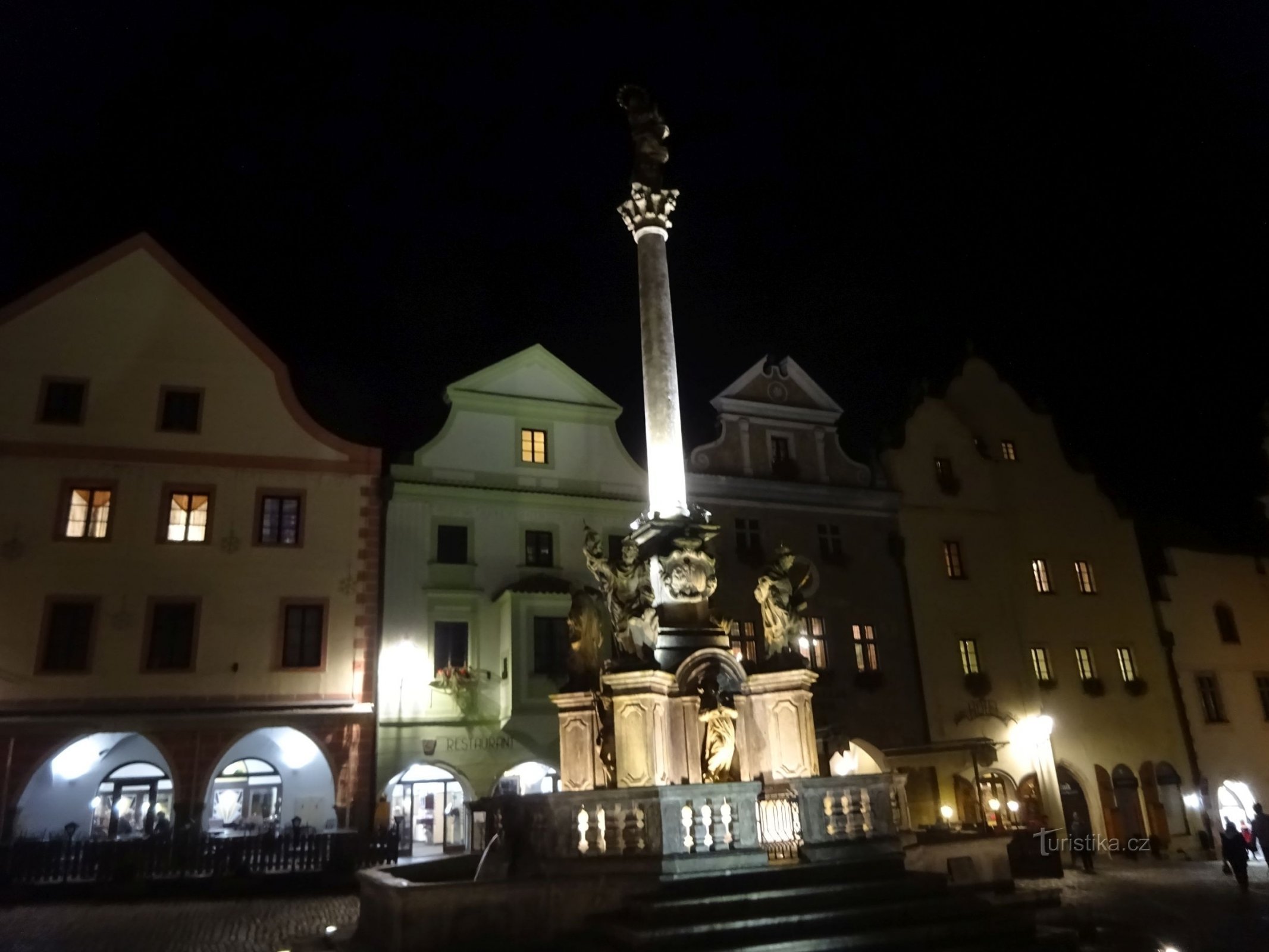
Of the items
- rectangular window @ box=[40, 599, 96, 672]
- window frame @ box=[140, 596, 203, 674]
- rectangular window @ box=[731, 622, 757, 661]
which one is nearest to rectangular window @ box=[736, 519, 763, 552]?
rectangular window @ box=[731, 622, 757, 661]

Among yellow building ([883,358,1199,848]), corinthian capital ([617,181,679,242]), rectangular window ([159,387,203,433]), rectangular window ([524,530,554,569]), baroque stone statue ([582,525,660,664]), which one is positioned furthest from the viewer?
yellow building ([883,358,1199,848])

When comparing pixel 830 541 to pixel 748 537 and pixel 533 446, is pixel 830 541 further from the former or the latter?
pixel 533 446

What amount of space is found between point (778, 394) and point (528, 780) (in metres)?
14.4

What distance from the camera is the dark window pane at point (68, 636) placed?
21.6 metres

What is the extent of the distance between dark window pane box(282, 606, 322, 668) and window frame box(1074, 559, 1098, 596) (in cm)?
2524

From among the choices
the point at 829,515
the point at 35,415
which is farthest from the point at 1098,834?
the point at 35,415

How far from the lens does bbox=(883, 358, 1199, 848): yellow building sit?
29.3m

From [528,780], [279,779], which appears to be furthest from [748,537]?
[279,779]

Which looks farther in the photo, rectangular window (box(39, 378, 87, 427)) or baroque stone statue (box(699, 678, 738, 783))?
rectangular window (box(39, 378, 87, 427))

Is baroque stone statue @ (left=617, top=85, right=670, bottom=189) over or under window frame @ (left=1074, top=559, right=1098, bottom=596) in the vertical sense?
over

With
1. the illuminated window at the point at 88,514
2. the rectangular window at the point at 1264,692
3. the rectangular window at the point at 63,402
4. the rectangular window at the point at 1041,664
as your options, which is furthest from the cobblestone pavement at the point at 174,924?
the rectangular window at the point at 1264,692

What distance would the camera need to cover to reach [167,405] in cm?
2422

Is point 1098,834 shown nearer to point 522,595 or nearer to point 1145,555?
point 1145,555

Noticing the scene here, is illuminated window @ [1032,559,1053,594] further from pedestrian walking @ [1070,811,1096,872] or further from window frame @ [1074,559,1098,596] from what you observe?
pedestrian walking @ [1070,811,1096,872]
